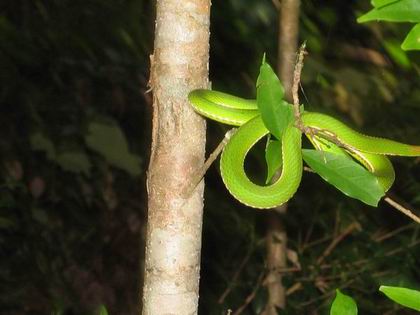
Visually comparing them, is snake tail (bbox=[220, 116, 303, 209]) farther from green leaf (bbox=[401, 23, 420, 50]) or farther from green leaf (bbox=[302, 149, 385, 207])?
green leaf (bbox=[401, 23, 420, 50])

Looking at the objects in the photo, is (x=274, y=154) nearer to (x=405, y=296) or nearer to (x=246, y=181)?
(x=246, y=181)

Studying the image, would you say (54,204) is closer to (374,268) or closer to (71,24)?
(71,24)

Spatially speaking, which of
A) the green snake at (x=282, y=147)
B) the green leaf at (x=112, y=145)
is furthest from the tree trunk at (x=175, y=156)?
the green leaf at (x=112, y=145)

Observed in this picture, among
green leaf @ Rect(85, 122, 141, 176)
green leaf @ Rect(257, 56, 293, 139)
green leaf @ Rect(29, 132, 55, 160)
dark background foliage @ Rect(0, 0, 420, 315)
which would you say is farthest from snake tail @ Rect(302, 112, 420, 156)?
green leaf @ Rect(29, 132, 55, 160)

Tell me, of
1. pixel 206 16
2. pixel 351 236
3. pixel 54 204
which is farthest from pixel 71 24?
pixel 206 16

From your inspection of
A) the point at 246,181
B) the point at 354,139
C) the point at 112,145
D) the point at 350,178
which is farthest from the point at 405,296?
the point at 112,145

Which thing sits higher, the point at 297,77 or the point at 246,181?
the point at 297,77
